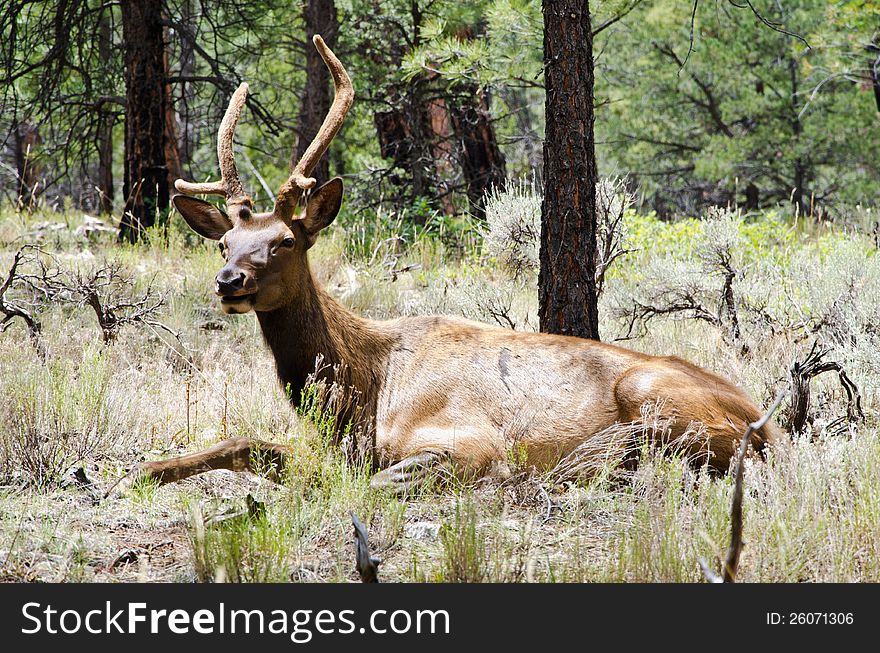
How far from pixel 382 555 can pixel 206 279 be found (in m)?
6.50

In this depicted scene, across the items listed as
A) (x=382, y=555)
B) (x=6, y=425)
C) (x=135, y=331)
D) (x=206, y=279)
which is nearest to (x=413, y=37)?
(x=206, y=279)

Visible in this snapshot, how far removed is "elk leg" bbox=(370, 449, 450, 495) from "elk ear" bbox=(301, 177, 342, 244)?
153cm

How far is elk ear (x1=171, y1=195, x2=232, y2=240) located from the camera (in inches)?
230

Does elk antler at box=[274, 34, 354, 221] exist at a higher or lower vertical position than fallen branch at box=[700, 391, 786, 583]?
higher

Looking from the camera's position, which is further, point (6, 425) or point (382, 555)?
point (6, 425)

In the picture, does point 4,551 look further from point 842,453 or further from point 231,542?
point 842,453

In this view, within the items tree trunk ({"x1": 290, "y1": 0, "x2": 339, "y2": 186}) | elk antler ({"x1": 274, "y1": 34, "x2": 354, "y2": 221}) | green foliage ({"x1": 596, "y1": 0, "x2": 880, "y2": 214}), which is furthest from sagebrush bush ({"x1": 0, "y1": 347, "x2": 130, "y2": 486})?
green foliage ({"x1": 596, "y1": 0, "x2": 880, "y2": 214})

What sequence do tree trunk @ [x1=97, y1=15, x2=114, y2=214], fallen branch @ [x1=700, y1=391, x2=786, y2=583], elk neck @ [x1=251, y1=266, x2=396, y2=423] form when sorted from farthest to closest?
tree trunk @ [x1=97, y1=15, x2=114, y2=214], elk neck @ [x1=251, y1=266, x2=396, y2=423], fallen branch @ [x1=700, y1=391, x2=786, y2=583]

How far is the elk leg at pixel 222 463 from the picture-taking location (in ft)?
16.9

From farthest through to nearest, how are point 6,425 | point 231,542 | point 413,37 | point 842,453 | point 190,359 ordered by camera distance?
point 413,37 < point 190,359 < point 6,425 < point 842,453 < point 231,542

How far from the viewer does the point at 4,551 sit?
4117mm

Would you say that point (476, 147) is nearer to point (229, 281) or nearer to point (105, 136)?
point (105, 136)

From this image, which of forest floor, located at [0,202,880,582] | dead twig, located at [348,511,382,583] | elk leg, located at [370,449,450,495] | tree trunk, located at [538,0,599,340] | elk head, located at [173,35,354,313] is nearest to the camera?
dead twig, located at [348,511,382,583]

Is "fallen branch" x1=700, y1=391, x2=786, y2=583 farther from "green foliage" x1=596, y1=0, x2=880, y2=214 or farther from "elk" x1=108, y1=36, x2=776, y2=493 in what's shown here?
"green foliage" x1=596, y1=0, x2=880, y2=214
